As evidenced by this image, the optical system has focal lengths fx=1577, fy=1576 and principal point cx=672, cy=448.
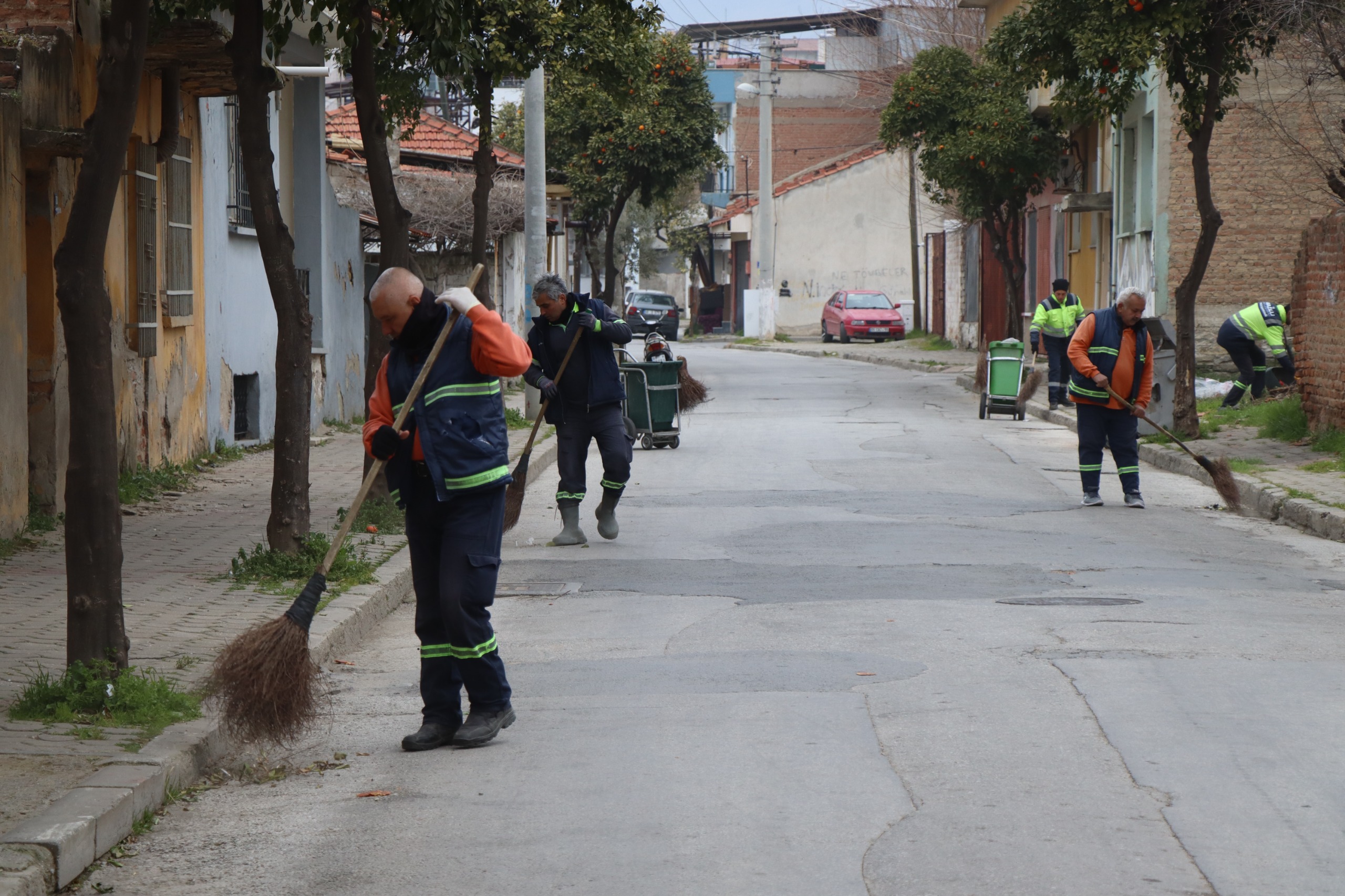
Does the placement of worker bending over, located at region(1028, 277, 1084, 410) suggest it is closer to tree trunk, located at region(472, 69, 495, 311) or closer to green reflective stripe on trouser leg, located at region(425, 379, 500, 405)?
tree trunk, located at region(472, 69, 495, 311)

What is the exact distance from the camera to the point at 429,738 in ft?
18.7

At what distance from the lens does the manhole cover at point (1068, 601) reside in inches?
321

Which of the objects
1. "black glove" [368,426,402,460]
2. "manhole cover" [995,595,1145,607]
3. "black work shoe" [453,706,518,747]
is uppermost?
"black glove" [368,426,402,460]

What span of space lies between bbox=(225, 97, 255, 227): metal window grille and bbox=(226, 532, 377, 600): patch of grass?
7488 mm

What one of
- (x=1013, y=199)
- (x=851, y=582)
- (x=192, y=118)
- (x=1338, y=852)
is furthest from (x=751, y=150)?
(x=1338, y=852)

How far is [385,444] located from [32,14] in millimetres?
6526

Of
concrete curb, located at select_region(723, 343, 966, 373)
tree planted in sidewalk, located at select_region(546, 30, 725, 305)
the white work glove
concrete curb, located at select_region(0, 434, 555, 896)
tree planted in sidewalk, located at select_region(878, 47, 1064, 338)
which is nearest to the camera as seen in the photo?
concrete curb, located at select_region(0, 434, 555, 896)

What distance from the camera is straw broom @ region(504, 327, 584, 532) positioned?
9.94m

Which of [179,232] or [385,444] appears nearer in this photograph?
[385,444]

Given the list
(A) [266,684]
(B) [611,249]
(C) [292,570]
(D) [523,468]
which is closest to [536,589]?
(D) [523,468]

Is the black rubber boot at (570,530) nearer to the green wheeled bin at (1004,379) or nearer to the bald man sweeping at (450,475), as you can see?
the bald man sweeping at (450,475)

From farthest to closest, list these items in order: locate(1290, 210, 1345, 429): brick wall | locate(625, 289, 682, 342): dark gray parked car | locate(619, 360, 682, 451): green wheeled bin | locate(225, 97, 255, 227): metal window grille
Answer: locate(625, 289, 682, 342): dark gray parked car → locate(619, 360, 682, 451): green wheeled bin → locate(225, 97, 255, 227): metal window grille → locate(1290, 210, 1345, 429): brick wall

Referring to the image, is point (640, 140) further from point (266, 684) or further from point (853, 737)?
point (266, 684)

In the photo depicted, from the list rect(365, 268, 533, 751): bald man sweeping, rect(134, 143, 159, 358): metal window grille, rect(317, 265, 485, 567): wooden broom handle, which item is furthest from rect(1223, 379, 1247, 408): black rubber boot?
rect(317, 265, 485, 567): wooden broom handle
